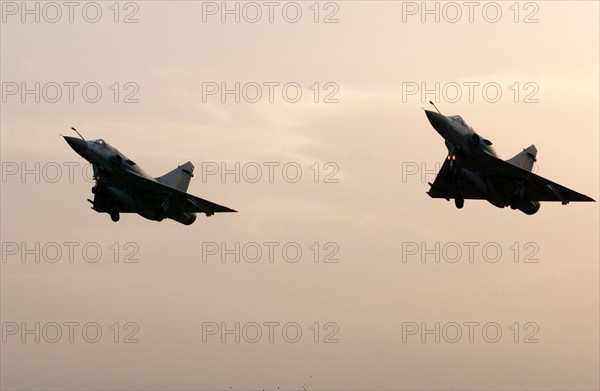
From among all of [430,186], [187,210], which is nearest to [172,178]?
[187,210]

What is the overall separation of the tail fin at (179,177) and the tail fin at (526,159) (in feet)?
82.7

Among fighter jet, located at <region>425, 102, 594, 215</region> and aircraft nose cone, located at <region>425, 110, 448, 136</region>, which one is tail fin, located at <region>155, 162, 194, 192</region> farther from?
aircraft nose cone, located at <region>425, 110, 448, 136</region>

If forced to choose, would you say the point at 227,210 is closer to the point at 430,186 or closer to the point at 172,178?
the point at 172,178

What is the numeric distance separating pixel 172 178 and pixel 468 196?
2354 cm

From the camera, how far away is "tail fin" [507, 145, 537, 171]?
11412 cm

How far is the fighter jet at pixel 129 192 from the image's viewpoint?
369 ft

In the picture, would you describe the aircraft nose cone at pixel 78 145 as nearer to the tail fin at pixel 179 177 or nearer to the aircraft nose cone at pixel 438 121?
the tail fin at pixel 179 177

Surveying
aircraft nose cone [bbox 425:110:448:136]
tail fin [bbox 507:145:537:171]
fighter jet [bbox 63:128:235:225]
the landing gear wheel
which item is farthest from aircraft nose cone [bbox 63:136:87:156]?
tail fin [bbox 507:145:537:171]

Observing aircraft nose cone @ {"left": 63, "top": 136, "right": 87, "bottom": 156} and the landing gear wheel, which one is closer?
aircraft nose cone @ {"left": 63, "top": 136, "right": 87, "bottom": 156}

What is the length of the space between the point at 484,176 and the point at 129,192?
25438 millimetres

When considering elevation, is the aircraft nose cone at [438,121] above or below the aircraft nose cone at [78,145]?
above

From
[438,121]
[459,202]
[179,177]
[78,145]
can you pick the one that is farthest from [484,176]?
[78,145]

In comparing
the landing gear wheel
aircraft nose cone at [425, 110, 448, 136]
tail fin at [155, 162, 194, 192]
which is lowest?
the landing gear wheel

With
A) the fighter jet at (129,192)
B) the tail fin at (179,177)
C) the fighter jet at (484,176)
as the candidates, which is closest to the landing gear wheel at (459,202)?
the fighter jet at (484,176)
